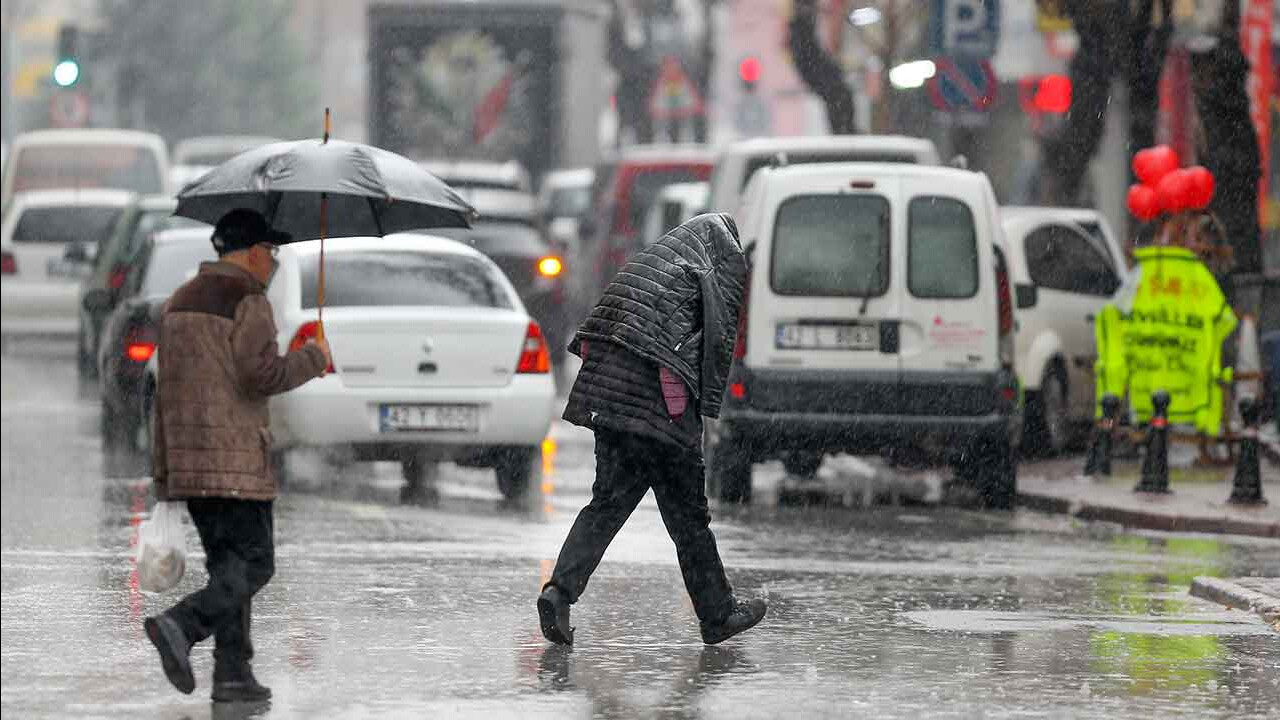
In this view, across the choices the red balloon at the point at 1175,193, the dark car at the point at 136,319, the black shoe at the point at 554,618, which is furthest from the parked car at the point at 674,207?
the black shoe at the point at 554,618

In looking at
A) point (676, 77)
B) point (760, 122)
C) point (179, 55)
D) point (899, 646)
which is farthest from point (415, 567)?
point (179, 55)

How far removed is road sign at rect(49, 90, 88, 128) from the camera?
140 ft

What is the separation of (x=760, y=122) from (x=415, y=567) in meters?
65.0

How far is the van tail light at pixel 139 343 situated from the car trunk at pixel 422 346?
9.82 ft

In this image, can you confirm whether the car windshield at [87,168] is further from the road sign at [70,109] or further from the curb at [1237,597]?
the curb at [1237,597]

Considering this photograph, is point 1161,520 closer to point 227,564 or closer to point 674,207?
point 227,564

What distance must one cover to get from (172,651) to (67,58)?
93.9 ft

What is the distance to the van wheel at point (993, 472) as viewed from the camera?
1688 cm

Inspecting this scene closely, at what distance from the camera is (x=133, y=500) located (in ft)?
52.5

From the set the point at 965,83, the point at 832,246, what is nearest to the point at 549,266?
the point at 965,83

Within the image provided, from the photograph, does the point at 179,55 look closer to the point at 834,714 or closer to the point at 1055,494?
the point at 1055,494

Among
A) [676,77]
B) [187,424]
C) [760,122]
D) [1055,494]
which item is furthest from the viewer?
[760,122]

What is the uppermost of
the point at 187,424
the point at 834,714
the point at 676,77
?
the point at 676,77

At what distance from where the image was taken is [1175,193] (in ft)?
61.7
